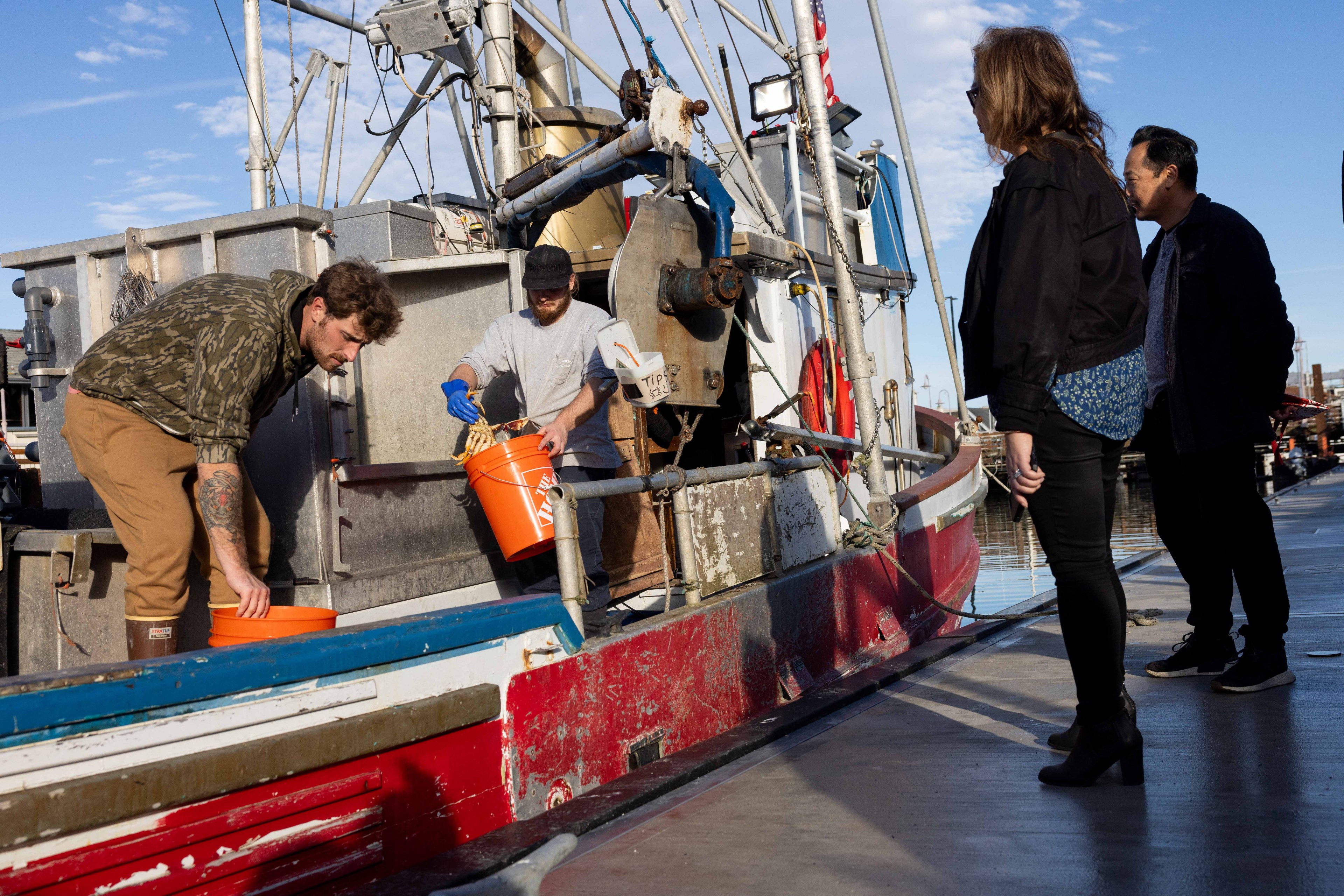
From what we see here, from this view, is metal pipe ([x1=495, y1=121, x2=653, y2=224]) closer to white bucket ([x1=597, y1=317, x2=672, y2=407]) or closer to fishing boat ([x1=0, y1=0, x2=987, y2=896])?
fishing boat ([x1=0, y1=0, x2=987, y2=896])

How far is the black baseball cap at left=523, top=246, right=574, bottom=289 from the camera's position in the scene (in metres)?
4.60

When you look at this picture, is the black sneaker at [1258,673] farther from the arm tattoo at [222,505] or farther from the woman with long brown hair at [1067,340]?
the arm tattoo at [222,505]

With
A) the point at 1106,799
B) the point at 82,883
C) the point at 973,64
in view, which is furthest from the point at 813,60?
the point at 82,883

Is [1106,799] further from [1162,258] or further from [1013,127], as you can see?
[1162,258]

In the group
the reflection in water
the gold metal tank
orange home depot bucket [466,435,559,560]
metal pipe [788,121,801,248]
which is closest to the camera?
orange home depot bucket [466,435,559,560]

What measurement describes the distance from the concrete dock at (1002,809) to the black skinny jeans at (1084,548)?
28 centimetres

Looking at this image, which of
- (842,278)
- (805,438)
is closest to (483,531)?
(805,438)

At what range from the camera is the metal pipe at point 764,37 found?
6570mm

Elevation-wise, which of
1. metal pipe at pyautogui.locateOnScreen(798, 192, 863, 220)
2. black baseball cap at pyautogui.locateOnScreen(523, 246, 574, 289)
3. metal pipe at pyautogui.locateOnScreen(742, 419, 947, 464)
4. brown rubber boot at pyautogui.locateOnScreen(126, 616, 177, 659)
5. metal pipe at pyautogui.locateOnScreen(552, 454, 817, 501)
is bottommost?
brown rubber boot at pyautogui.locateOnScreen(126, 616, 177, 659)

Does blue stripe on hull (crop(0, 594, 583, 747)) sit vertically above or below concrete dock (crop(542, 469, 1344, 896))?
above

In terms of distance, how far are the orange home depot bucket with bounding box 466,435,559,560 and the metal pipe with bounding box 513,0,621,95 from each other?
401 cm

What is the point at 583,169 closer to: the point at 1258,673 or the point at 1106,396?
the point at 1106,396

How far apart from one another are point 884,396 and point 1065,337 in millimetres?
5954

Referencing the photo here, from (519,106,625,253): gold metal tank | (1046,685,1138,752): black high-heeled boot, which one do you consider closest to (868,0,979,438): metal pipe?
(519,106,625,253): gold metal tank
